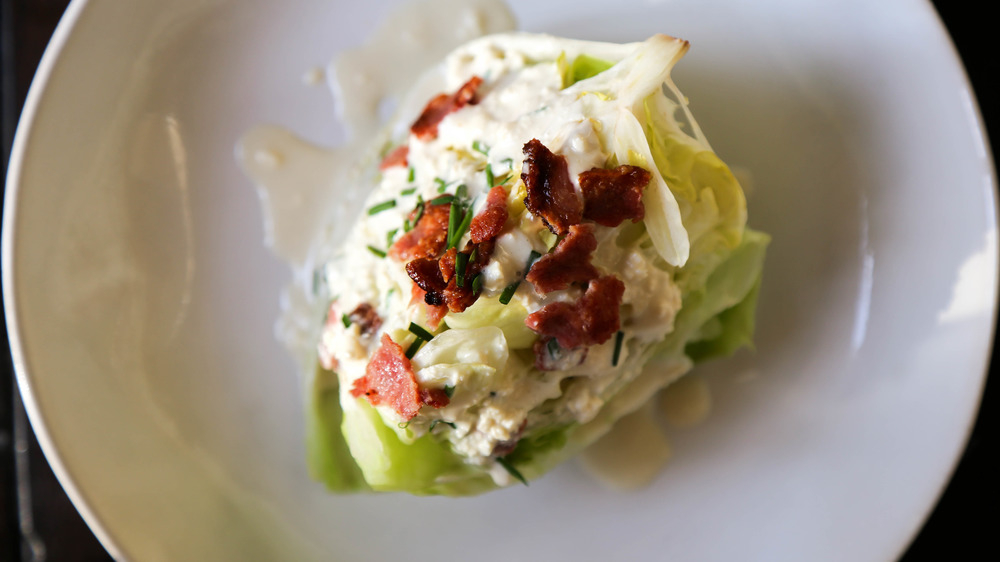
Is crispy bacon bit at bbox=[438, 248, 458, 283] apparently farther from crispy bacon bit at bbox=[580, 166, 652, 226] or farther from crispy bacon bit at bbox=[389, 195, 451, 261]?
crispy bacon bit at bbox=[580, 166, 652, 226]

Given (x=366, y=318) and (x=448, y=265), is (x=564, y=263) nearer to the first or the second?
(x=448, y=265)

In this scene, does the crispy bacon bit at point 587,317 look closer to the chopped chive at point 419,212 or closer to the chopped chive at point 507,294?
the chopped chive at point 507,294

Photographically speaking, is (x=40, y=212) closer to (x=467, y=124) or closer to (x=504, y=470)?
(x=467, y=124)

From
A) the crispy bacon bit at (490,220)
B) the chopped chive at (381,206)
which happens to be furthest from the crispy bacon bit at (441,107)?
the crispy bacon bit at (490,220)

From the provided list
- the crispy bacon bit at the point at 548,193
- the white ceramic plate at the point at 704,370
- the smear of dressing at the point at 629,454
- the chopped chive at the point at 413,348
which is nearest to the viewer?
the crispy bacon bit at the point at 548,193

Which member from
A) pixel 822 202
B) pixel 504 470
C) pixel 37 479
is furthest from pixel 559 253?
pixel 37 479
